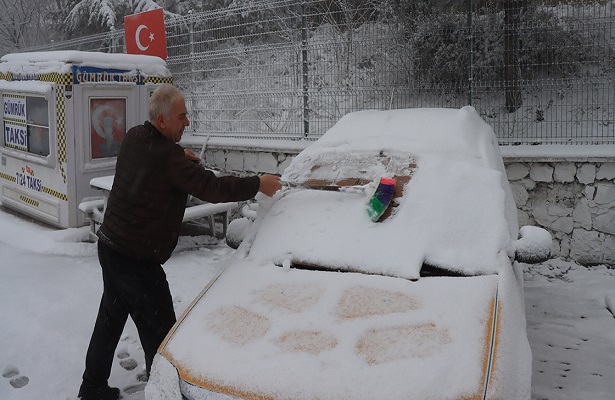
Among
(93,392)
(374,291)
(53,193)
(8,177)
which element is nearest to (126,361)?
(93,392)

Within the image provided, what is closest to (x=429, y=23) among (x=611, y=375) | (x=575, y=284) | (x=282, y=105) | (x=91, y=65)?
(x=282, y=105)

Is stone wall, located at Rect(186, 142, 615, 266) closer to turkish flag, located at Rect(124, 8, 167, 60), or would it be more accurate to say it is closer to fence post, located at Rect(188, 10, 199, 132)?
fence post, located at Rect(188, 10, 199, 132)

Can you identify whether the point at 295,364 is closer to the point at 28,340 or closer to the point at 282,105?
the point at 28,340

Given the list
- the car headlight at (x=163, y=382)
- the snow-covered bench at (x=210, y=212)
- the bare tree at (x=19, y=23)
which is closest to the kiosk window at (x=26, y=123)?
the snow-covered bench at (x=210, y=212)

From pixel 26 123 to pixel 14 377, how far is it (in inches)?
192

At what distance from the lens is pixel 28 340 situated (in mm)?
4492

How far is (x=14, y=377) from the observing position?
3.95m

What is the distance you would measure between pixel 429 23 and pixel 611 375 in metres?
4.58

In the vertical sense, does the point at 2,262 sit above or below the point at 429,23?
below

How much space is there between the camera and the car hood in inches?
87.5

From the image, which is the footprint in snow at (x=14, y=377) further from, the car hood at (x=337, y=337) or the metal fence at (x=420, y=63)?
the metal fence at (x=420, y=63)

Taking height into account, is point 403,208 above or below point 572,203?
above

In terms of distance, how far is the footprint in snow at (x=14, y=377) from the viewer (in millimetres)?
3846

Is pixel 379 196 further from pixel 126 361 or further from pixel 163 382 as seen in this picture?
pixel 126 361
